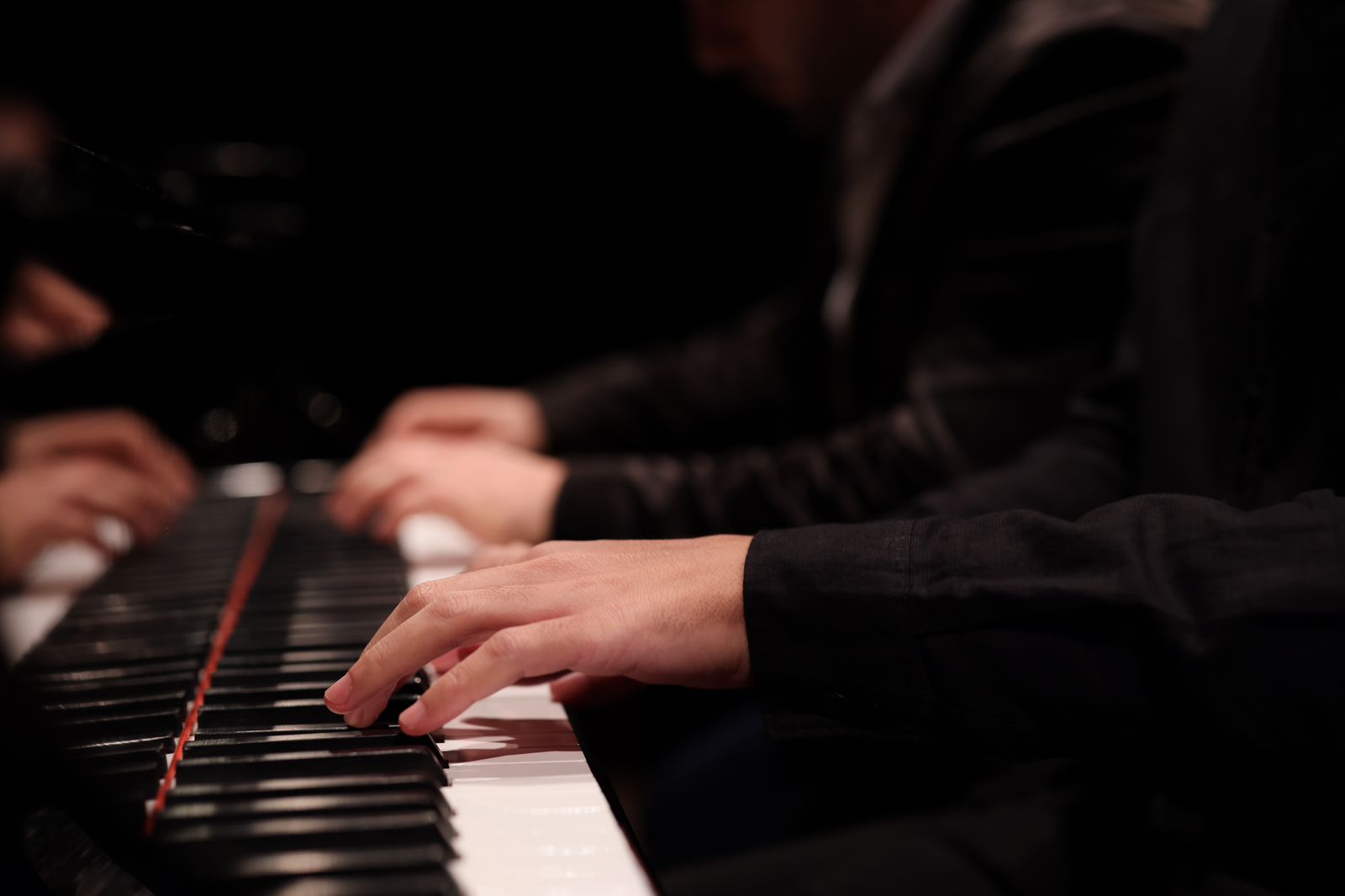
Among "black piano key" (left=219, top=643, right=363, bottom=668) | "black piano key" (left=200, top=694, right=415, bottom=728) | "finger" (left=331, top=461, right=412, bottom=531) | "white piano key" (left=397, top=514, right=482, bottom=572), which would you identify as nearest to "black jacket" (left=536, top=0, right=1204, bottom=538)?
"white piano key" (left=397, top=514, right=482, bottom=572)

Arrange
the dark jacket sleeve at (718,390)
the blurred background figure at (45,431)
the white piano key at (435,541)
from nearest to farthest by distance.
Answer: the blurred background figure at (45,431)
the white piano key at (435,541)
the dark jacket sleeve at (718,390)

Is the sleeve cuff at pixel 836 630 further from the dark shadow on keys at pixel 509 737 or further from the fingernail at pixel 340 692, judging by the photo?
the fingernail at pixel 340 692

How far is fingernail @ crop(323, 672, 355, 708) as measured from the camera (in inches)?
28.2

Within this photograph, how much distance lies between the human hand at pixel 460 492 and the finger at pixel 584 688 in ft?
1.49

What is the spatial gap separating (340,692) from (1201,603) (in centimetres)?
58

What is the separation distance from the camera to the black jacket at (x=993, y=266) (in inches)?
49.2

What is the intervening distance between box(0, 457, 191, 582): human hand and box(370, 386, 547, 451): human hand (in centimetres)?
52

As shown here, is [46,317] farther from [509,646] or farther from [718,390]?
[718,390]

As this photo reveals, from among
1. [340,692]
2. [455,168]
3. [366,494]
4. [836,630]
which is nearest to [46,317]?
[366,494]

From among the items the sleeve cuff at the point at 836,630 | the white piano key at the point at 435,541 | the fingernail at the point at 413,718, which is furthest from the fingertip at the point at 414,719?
the white piano key at the point at 435,541

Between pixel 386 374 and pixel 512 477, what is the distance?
1.43 metres

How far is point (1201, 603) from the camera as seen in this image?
65cm

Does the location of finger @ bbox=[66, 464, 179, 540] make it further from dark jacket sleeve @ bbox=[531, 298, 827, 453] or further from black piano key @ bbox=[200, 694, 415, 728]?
dark jacket sleeve @ bbox=[531, 298, 827, 453]

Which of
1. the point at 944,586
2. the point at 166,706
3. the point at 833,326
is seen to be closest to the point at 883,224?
the point at 833,326
